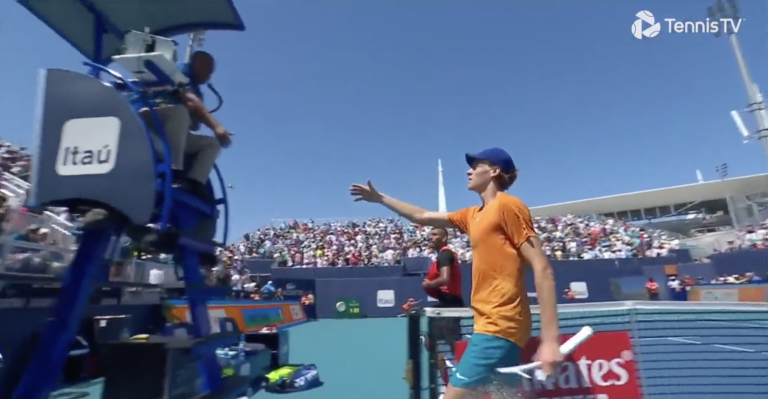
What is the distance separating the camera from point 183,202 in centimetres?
339

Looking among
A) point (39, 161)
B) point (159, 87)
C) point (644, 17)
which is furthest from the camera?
point (644, 17)

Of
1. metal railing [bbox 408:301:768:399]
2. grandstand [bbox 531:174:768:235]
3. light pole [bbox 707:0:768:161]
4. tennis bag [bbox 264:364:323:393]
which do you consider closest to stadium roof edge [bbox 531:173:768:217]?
grandstand [bbox 531:174:768:235]

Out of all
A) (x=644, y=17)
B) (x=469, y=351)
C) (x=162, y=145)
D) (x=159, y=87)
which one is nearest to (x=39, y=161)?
(x=162, y=145)

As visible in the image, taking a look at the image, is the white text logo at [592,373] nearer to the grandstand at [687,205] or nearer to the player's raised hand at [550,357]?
the player's raised hand at [550,357]

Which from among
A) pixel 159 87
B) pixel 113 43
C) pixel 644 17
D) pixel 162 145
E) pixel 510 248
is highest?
pixel 644 17

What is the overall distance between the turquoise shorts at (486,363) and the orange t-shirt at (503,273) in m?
0.03

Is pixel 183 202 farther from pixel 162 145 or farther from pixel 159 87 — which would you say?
pixel 159 87

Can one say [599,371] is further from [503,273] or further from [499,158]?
[499,158]

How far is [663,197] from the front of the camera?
4678cm

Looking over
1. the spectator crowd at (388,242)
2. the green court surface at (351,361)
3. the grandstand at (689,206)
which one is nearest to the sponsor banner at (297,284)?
the spectator crowd at (388,242)

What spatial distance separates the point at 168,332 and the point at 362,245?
Answer: 22426 mm

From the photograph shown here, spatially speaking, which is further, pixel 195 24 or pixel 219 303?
pixel 219 303

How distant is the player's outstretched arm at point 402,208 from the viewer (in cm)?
269

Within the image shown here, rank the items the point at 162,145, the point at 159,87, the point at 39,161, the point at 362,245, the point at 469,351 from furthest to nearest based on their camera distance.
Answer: the point at 362,245 → the point at 159,87 → the point at 162,145 → the point at 39,161 → the point at 469,351
